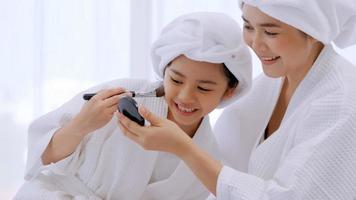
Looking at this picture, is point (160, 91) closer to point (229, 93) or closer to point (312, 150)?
point (229, 93)

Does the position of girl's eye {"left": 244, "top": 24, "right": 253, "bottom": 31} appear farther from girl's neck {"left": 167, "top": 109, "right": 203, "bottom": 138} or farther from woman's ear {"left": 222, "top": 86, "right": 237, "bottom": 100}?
girl's neck {"left": 167, "top": 109, "right": 203, "bottom": 138}

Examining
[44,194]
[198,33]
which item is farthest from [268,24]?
[44,194]

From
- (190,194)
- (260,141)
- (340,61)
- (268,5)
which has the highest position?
(268,5)

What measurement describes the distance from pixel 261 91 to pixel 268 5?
411 mm

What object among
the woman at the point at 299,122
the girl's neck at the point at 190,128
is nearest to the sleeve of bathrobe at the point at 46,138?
the girl's neck at the point at 190,128

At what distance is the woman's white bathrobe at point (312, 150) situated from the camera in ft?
4.00

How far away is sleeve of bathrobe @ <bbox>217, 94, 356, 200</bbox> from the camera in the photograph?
1215 millimetres

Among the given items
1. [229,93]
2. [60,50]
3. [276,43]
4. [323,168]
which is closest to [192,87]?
[229,93]

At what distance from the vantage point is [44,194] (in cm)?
142

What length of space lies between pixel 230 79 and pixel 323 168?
37cm

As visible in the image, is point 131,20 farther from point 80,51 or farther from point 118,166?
point 118,166

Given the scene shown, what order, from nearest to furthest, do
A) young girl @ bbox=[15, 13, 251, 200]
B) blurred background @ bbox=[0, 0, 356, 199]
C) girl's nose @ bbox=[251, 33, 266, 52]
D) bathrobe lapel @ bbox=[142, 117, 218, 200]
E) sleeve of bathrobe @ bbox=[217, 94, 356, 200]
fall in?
sleeve of bathrobe @ bbox=[217, 94, 356, 200] → girl's nose @ bbox=[251, 33, 266, 52] → young girl @ bbox=[15, 13, 251, 200] → bathrobe lapel @ bbox=[142, 117, 218, 200] → blurred background @ bbox=[0, 0, 356, 199]

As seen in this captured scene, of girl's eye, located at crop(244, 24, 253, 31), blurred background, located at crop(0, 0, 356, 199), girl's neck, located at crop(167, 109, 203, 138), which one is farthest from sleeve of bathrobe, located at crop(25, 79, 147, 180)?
blurred background, located at crop(0, 0, 356, 199)

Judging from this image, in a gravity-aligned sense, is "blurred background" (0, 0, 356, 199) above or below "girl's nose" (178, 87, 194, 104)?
below
